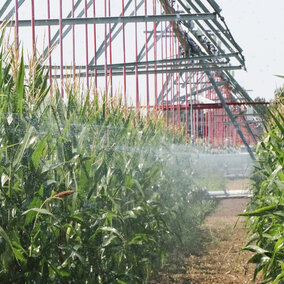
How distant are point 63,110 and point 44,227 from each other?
3.14 feet

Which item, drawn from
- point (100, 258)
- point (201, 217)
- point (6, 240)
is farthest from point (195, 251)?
point (6, 240)

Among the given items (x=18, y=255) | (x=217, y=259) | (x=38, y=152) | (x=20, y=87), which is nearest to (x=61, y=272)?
(x=18, y=255)

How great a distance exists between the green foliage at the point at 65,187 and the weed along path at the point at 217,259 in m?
0.77

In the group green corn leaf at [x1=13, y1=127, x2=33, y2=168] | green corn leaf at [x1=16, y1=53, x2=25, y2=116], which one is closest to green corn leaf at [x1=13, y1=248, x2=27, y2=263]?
green corn leaf at [x1=13, y1=127, x2=33, y2=168]

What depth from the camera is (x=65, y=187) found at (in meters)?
3.17

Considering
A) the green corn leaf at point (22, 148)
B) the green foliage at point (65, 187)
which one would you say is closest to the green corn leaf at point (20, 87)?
the green foliage at point (65, 187)

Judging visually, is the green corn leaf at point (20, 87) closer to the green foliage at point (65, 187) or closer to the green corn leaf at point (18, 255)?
the green foliage at point (65, 187)

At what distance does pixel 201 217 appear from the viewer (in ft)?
31.4

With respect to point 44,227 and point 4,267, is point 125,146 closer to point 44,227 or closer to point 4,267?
point 44,227

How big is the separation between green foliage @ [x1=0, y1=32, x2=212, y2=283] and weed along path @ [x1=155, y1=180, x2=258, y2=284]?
770 mm

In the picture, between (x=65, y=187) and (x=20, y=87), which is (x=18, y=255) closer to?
(x=65, y=187)

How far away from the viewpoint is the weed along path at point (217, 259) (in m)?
5.88

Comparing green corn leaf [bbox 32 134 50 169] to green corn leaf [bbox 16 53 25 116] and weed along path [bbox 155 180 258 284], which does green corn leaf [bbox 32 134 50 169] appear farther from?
weed along path [bbox 155 180 258 284]

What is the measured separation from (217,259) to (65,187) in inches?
161
